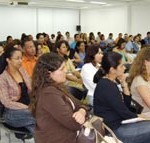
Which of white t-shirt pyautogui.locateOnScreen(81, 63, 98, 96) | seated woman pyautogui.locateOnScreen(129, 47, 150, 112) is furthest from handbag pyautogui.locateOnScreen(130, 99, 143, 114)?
white t-shirt pyautogui.locateOnScreen(81, 63, 98, 96)

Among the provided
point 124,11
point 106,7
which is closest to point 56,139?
point 124,11

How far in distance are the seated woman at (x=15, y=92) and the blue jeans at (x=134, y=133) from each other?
31.5 inches

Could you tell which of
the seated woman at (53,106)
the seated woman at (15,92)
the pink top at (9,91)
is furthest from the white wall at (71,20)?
the seated woman at (53,106)

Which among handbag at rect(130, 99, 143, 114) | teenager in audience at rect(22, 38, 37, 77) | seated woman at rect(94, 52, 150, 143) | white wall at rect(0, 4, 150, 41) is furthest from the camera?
white wall at rect(0, 4, 150, 41)

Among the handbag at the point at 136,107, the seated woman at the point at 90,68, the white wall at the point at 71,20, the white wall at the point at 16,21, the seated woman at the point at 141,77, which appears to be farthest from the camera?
the white wall at the point at 16,21

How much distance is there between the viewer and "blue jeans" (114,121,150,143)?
8.57 feet

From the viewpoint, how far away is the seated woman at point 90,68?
12.4 feet

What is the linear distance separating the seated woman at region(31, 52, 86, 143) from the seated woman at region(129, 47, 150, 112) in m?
1.10

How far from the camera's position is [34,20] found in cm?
1962

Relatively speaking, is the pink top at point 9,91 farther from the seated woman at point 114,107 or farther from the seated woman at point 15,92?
the seated woman at point 114,107

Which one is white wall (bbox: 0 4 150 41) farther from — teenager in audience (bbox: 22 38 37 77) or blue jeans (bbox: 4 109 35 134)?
blue jeans (bbox: 4 109 35 134)

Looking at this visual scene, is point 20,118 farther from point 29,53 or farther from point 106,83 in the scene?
point 29,53

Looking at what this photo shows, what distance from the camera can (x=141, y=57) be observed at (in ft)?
10.0

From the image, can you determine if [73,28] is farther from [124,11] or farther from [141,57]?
[141,57]
